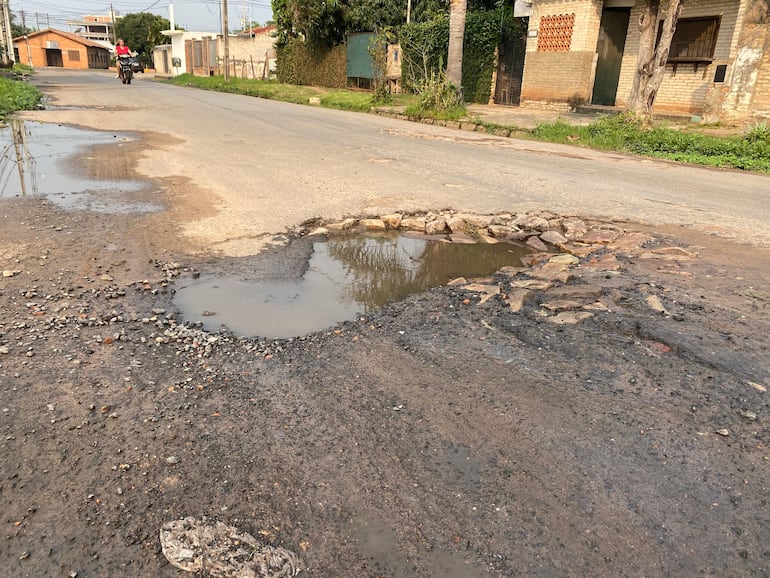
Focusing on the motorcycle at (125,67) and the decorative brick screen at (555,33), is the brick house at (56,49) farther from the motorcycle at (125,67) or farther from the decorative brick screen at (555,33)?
the decorative brick screen at (555,33)

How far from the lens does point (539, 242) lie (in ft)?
18.0

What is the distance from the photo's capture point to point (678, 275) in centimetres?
458

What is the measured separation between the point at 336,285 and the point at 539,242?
2.14 meters

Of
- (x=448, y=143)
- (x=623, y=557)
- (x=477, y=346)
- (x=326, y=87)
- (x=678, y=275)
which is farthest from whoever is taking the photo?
(x=326, y=87)

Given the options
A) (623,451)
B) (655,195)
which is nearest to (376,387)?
(623,451)

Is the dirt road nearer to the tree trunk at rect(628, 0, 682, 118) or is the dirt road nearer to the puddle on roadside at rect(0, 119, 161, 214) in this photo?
the puddle on roadside at rect(0, 119, 161, 214)

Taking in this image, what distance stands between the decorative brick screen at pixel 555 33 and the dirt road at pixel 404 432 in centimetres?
1722

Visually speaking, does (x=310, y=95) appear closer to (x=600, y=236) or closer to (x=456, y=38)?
(x=456, y=38)

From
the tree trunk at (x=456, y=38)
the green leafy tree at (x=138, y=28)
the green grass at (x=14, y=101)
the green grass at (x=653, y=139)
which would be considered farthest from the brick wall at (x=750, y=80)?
the green leafy tree at (x=138, y=28)

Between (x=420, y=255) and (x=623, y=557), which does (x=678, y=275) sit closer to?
(x=420, y=255)

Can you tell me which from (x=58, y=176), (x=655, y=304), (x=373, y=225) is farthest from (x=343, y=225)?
(x=58, y=176)

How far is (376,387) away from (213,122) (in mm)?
12632

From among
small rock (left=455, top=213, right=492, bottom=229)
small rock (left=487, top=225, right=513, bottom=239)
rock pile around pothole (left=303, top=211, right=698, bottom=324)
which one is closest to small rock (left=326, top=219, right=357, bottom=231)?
rock pile around pothole (left=303, top=211, right=698, bottom=324)

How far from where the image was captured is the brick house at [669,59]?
14.7 m
